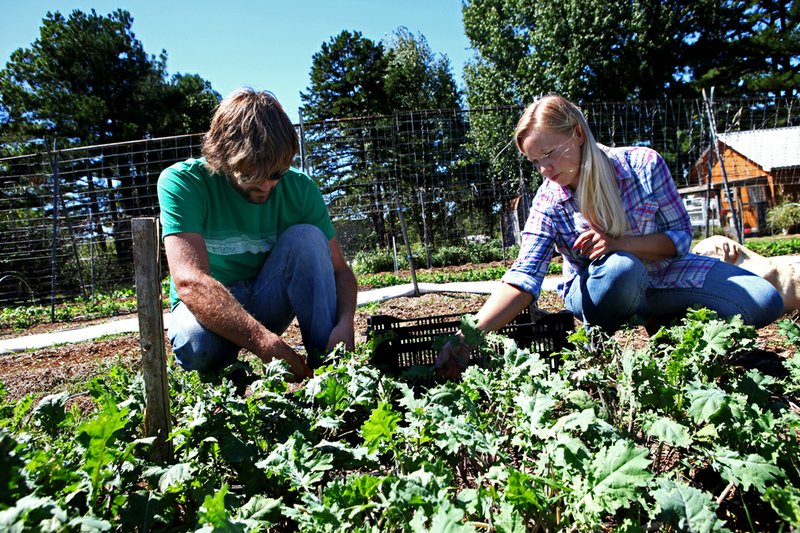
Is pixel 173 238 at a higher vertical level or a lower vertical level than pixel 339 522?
higher

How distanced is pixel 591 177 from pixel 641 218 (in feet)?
1.18

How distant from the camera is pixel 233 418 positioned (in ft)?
4.64

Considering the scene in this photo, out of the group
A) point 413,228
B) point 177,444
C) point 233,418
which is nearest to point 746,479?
point 233,418

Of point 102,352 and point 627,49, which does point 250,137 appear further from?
point 627,49

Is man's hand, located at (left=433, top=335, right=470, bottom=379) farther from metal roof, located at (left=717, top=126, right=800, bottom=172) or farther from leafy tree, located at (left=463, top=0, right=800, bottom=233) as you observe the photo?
leafy tree, located at (left=463, top=0, right=800, bottom=233)

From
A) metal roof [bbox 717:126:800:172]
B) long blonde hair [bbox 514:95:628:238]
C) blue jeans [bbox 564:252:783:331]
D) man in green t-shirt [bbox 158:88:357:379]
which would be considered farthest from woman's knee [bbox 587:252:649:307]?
metal roof [bbox 717:126:800:172]

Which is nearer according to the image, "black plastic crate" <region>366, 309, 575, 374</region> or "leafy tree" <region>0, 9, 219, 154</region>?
"black plastic crate" <region>366, 309, 575, 374</region>

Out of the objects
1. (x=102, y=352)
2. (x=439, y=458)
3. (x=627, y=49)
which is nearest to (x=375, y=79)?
(x=627, y=49)

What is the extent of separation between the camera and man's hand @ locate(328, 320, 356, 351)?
2.13 meters

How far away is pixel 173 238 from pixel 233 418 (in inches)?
38.3

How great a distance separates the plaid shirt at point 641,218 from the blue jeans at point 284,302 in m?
0.94

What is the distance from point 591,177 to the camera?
239 centimetres

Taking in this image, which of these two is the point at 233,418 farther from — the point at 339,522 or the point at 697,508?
the point at 697,508

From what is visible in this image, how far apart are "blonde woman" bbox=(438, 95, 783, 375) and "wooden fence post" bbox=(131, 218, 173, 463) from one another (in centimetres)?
132
